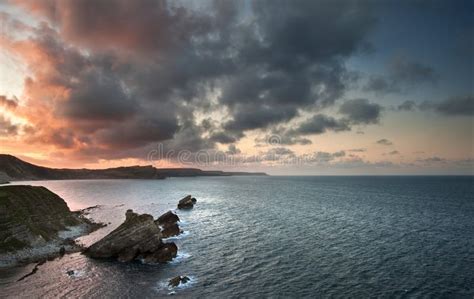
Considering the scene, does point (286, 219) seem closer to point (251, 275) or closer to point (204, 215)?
point (204, 215)

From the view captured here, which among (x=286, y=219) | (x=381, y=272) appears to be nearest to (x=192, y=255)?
(x=381, y=272)

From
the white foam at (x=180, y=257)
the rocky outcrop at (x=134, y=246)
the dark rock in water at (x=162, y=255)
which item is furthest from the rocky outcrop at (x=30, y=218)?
the white foam at (x=180, y=257)

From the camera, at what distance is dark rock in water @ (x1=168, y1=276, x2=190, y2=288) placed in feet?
139

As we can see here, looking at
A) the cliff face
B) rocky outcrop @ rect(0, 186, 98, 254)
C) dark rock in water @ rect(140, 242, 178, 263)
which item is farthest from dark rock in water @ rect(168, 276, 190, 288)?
the cliff face

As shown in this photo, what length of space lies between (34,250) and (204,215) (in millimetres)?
62132

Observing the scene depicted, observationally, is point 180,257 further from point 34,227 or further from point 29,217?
point 29,217

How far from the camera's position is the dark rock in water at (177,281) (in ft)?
139

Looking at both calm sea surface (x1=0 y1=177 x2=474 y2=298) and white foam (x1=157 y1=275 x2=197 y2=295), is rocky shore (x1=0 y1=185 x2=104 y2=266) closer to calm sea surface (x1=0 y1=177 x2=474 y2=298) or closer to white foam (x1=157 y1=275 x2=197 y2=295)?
calm sea surface (x1=0 y1=177 x2=474 y2=298)

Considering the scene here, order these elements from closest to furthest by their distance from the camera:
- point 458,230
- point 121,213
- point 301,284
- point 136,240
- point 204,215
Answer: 1. point 301,284
2. point 136,240
3. point 458,230
4. point 204,215
5. point 121,213

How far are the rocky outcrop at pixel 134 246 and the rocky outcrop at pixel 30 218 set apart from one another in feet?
45.2

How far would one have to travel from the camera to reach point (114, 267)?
51.7 meters

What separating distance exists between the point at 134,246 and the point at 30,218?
31.4m

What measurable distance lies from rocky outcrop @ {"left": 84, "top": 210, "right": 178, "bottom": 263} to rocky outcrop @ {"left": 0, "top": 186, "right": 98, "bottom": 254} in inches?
542

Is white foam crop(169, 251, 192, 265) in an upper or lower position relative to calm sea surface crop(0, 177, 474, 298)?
lower
